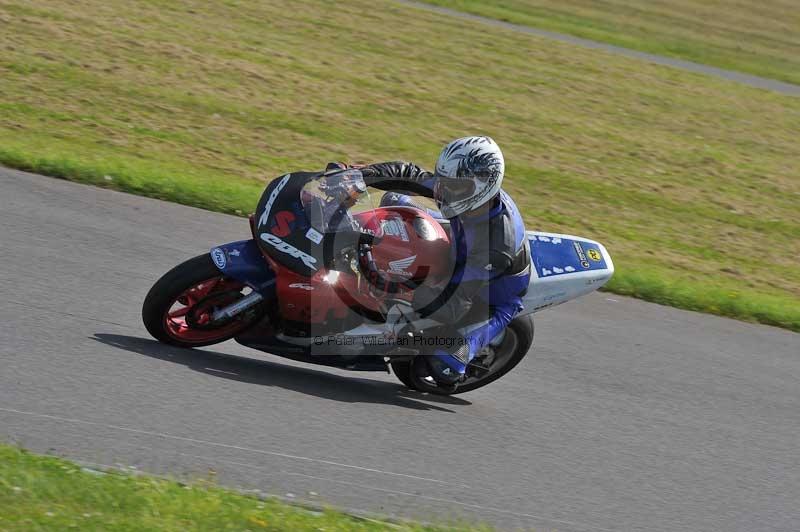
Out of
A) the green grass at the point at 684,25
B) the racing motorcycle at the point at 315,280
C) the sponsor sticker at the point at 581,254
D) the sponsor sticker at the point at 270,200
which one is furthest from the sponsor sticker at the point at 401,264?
the green grass at the point at 684,25

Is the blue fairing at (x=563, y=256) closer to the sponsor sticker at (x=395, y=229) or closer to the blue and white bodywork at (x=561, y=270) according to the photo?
the blue and white bodywork at (x=561, y=270)

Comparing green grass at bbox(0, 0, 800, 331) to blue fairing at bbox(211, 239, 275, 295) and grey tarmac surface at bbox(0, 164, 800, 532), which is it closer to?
grey tarmac surface at bbox(0, 164, 800, 532)

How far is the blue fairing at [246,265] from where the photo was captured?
5.86 meters

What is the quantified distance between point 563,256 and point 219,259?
7.47 feet

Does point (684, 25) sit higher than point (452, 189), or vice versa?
point (684, 25)

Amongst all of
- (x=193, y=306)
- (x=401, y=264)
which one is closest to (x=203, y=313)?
(x=193, y=306)

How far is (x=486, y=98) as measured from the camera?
14.5m

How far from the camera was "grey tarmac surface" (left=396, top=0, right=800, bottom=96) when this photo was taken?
19.0 metres

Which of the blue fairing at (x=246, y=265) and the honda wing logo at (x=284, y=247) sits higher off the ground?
the honda wing logo at (x=284, y=247)

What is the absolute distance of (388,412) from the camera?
6.26m

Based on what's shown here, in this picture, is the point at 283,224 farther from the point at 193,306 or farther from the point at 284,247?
the point at 193,306

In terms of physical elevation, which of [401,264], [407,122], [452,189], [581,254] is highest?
[452,189]

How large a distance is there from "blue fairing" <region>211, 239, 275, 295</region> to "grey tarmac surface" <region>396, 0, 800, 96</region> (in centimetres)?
1386

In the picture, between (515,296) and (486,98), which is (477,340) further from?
(486,98)
